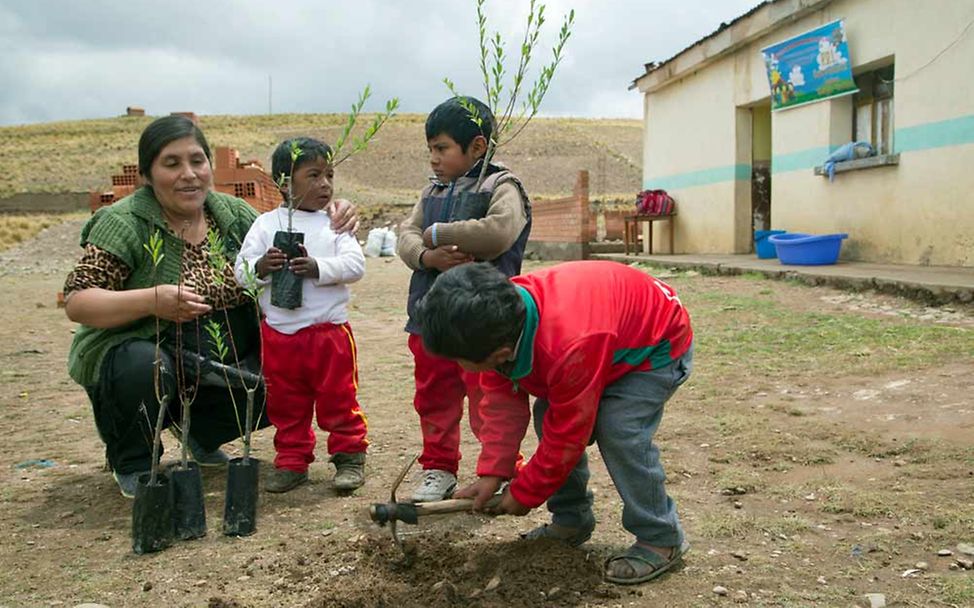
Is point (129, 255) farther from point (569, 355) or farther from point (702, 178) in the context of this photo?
point (702, 178)

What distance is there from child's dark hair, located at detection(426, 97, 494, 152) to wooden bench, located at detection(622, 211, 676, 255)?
1180 centimetres

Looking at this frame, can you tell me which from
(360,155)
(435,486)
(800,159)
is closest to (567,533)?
(435,486)

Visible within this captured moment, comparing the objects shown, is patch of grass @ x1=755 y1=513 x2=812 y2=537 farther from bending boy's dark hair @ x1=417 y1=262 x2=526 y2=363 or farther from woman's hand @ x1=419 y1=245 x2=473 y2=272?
woman's hand @ x1=419 y1=245 x2=473 y2=272

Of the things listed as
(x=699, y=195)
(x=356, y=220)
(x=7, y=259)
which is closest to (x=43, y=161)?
(x=7, y=259)

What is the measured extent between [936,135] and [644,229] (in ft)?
24.7

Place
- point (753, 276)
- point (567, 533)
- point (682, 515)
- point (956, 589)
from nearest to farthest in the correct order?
point (956, 589) → point (567, 533) → point (682, 515) → point (753, 276)

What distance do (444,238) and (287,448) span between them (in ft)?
3.45

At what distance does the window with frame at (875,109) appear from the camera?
984 cm

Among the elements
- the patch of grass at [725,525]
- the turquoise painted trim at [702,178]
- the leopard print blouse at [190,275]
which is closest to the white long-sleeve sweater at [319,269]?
the leopard print blouse at [190,275]

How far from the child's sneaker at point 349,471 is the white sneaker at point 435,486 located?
28cm

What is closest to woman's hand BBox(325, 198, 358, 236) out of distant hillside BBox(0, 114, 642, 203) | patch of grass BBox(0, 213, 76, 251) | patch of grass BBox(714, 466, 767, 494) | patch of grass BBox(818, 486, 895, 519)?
patch of grass BBox(714, 466, 767, 494)

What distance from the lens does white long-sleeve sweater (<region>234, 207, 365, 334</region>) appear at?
125 inches

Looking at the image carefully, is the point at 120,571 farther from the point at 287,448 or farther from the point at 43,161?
the point at 43,161

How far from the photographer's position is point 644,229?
15977 millimetres
